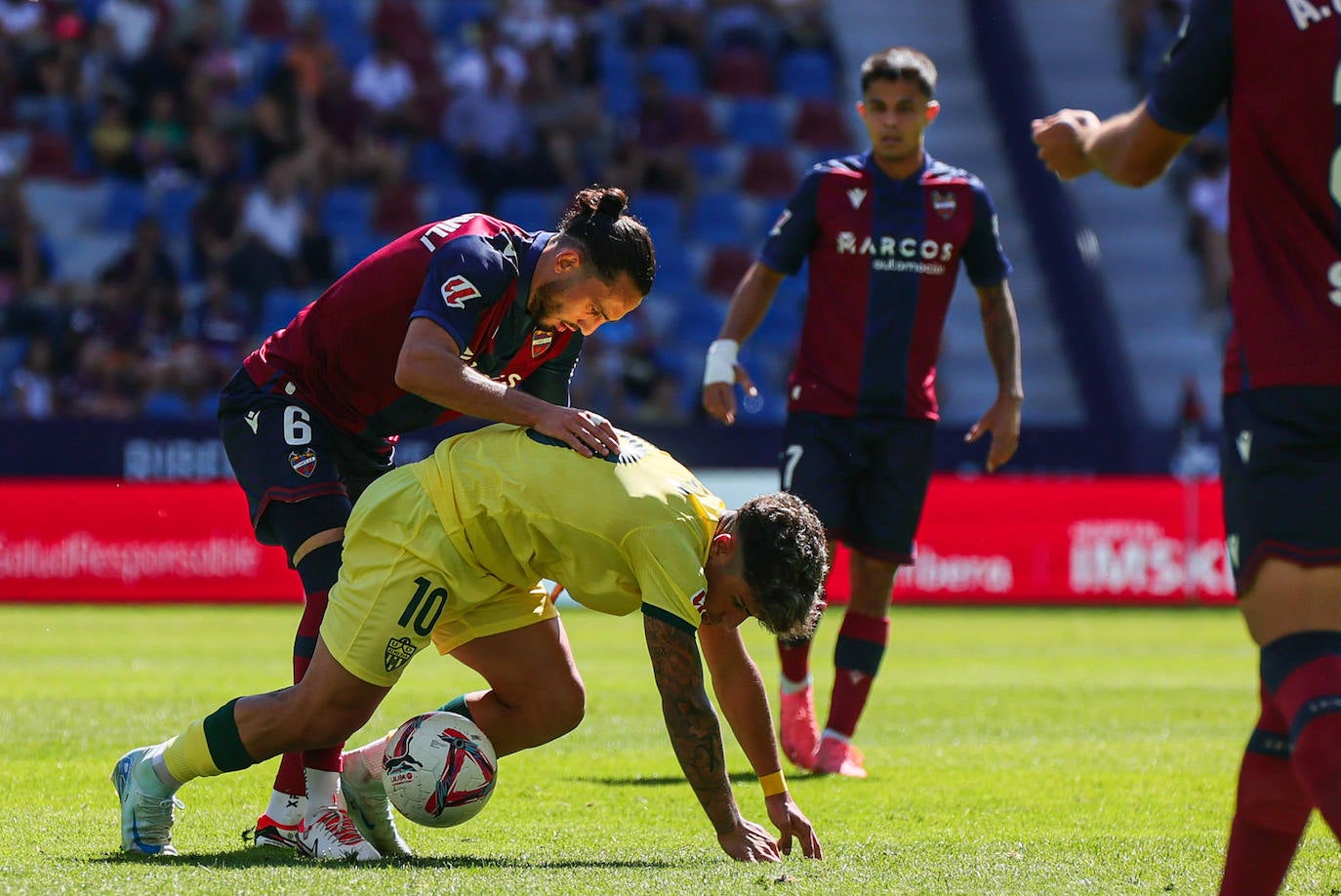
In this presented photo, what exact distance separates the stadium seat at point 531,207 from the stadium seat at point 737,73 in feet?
12.2

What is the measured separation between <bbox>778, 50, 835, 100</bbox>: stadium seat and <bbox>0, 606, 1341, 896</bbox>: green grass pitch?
1269 cm

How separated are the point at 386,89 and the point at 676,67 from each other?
403 cm

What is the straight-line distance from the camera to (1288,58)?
3.59 meters

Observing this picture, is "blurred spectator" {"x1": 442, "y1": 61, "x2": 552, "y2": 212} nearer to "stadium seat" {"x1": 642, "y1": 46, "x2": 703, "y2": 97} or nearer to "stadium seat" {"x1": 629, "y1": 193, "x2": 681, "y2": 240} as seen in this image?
"stadium seat" {"x1": 629, "y1": 193, "x2": 681, "y2": 240}

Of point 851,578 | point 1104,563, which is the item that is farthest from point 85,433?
point 851,578

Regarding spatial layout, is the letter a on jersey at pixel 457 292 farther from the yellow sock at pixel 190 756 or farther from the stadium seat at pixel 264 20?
the stadium seat at pixel 264 20

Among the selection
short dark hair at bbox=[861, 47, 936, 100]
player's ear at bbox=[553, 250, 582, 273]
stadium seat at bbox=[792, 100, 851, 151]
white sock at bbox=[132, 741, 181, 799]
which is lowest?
white sock at bbox=[132, 741, 181, 799]

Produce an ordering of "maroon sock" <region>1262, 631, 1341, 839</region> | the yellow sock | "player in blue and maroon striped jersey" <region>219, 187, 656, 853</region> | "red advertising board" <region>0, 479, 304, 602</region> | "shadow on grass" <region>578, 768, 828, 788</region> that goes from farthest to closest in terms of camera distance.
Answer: "red advertising board" <region>0, 479, 304, 602</region>, "shadow on grass" <region>578, 768, 828, 788</region>, "player in blue and maroon striped jersey" <region>219, 187, 656, 853</region>, the yellow sock, "maroon sock" <region>1262, 631, 1341, 839</region>

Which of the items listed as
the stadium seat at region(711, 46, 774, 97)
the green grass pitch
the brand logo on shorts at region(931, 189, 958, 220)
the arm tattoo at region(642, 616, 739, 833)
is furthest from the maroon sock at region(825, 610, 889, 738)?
the stadium seat at region(711, 46, 774, 97)

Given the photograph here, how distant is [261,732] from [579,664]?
665 centimetres

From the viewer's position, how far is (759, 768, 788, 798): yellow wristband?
16.3 feet

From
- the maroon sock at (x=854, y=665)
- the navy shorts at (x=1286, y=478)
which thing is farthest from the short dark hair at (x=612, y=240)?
the maroon sock at (x=854, y=665)

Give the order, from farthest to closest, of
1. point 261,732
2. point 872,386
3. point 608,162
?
point 608,162 < point 872,386 < point 261,732

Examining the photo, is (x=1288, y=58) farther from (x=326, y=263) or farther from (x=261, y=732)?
(x=326, y=263)
